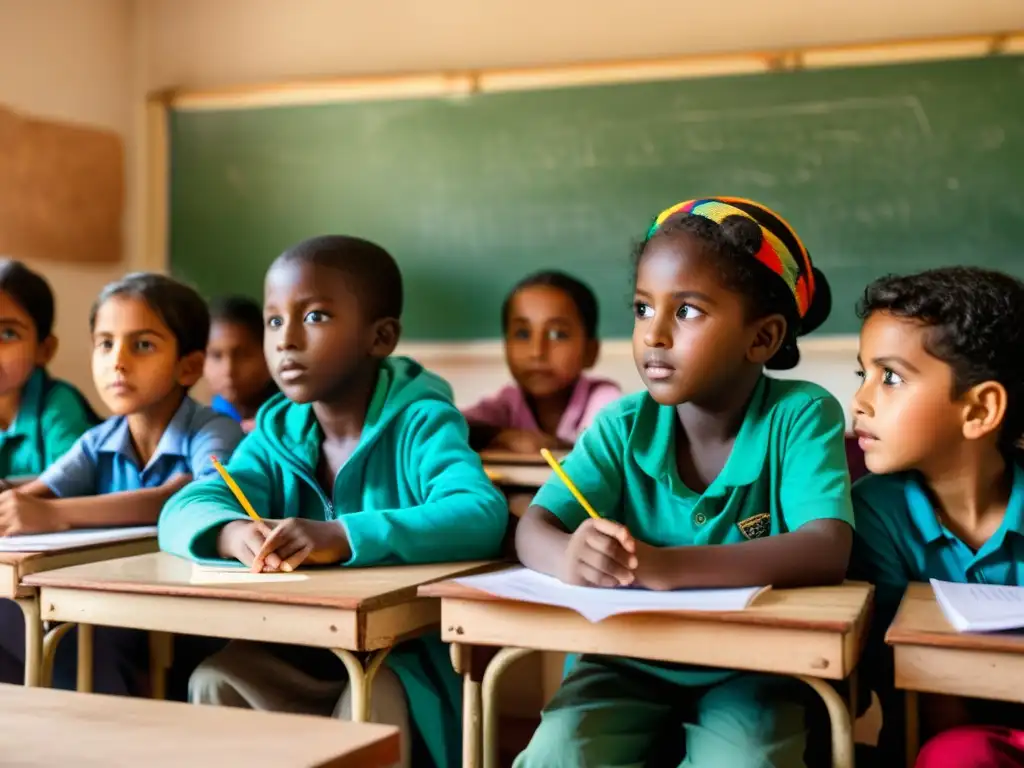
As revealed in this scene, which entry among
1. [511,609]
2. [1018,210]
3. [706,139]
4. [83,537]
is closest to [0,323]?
[83,537]

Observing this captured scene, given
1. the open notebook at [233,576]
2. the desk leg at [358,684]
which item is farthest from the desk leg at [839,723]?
A: the open notebook at [233,576]

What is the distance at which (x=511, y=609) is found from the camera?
144 cm

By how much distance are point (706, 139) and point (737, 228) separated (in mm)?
2509

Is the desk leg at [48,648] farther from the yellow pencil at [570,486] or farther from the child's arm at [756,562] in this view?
the child's arm at [756,562]

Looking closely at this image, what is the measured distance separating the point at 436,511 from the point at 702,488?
0.42 meters

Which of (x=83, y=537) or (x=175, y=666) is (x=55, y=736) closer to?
(x=83, y=537)

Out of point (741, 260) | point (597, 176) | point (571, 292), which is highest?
point (597, 176)

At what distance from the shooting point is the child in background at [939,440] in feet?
5.49

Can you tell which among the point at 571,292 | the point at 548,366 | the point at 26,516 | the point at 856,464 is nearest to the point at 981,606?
the point at 856,464

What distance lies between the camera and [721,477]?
167 cm

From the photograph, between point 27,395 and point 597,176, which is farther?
point 597,176

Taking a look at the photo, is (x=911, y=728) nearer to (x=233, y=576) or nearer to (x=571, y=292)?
(x=233, y=576)

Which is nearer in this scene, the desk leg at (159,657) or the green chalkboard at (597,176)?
the desk leg at (159,657)

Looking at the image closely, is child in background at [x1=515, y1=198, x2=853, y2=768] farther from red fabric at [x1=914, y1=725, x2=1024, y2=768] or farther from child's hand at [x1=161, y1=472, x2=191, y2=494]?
child's hand at [x1=161, y1=472, x2=191, y2=494]
